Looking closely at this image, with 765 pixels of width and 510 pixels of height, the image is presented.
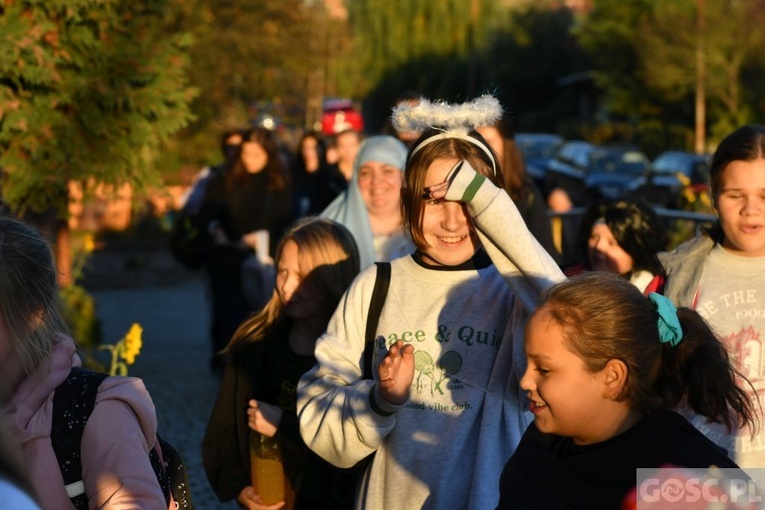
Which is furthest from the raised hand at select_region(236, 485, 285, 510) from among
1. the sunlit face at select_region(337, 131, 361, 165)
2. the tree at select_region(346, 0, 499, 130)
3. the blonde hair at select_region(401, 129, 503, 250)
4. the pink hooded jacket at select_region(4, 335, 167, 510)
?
the tree at select_region(346, 0, 499, 130)

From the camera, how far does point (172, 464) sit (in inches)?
121

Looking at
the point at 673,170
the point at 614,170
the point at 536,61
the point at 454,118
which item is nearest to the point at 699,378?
the point at 454,118

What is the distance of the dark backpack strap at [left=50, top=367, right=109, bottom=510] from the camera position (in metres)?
2.67

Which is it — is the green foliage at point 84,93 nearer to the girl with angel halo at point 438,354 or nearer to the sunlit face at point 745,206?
the girl with angel halo at point 438,354

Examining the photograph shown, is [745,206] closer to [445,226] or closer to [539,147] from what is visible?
[445,226]

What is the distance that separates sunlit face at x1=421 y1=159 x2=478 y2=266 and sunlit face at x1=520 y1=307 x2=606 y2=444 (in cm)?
67

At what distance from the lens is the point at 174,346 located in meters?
13.4

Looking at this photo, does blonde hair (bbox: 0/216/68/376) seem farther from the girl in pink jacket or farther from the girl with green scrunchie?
the girl with green scrunchie

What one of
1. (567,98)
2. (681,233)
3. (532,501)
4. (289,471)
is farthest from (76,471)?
(567,98)

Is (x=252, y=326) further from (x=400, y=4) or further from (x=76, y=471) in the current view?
(x=400, y=4)

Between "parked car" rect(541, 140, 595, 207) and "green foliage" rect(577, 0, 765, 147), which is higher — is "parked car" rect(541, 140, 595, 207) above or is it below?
below

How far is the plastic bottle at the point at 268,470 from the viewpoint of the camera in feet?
13.7

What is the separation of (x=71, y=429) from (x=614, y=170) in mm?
26829

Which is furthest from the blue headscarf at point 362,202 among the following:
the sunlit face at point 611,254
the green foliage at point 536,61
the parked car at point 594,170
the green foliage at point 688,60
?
the green foliage at point 536,61
